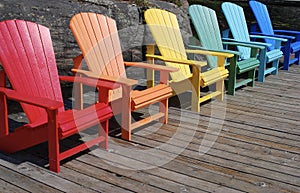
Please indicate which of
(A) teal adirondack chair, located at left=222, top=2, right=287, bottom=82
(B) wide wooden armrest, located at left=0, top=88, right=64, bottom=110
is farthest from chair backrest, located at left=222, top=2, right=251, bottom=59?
(B) wide wooden armrest, located at left=0, top=88, right=64, bottom=110

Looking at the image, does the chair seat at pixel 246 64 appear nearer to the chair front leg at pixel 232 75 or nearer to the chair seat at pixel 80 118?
the chair front leg at pixel 232 75

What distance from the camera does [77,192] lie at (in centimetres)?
242

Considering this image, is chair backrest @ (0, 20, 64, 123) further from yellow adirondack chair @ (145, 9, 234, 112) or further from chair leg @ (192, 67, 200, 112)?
chair leg @ (192, 67, 200, 112)

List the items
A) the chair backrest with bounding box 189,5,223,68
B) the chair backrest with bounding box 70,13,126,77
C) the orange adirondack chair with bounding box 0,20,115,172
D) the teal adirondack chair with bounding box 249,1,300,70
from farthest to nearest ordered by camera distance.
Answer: the teal adirondack chair with bounding box 249,1,300,70 < the chair backrest with bounding box 189,5,223,68 < the chair backrest with bounding box 70,13,126,77 < the orange adirondack chair with bounding box 0,20,115,172

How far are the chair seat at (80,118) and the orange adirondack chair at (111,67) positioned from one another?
0.23 meters

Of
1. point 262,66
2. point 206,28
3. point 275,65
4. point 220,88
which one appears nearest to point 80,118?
point 220,88

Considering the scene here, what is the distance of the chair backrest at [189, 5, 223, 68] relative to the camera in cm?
460

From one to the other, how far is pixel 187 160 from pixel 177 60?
116 cm

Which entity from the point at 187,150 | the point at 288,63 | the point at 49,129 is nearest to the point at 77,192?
the point at 49,129

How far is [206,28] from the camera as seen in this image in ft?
15.5

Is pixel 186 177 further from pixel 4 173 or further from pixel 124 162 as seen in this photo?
pixel 4 173

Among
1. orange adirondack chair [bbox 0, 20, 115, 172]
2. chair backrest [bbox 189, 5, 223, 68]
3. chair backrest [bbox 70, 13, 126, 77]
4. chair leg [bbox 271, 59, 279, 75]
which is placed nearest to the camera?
orange adirondack chair [bbox 0, 20, 115, 172]

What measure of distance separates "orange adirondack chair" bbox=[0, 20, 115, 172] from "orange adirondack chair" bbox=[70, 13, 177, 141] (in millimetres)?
160

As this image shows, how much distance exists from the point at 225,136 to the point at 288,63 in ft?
9.88
